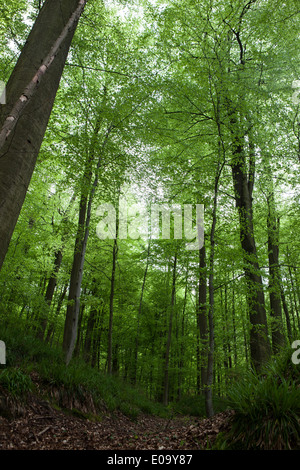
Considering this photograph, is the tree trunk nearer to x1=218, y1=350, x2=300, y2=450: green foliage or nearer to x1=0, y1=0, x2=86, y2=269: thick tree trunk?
x1=0, y1=0, x2=86, y2=269: thick tree trunk

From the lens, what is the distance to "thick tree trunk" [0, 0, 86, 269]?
276cm

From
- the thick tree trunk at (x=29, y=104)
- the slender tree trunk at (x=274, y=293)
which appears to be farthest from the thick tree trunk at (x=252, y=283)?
the thick tree trunk at (x=29, y=104)

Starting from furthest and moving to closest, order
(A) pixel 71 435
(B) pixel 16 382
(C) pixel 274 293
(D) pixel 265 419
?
1. (C) pixel 274 293
2. (B) pixel 16 382
3. (A) pixel 71 435
4. (D) pixel 265 419

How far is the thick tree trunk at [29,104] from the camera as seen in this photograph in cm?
276

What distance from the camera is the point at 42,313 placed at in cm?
951

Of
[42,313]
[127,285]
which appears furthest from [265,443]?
[127,285]

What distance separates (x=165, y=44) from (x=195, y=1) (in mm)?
1215

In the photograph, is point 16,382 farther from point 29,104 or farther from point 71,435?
point 29,104

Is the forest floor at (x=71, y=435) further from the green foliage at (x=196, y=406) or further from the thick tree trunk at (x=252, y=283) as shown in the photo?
the green foliage at (x=196, y=406)

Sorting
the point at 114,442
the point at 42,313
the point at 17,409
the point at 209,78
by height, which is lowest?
the point at 114,442

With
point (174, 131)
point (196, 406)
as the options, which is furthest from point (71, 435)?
point (196, 406)

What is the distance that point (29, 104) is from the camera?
10.6ft

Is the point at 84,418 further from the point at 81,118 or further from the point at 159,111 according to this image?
the point at 159,111

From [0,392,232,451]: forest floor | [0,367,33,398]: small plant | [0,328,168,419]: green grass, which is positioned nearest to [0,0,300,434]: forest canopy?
[0,328,168,419]: green grass
